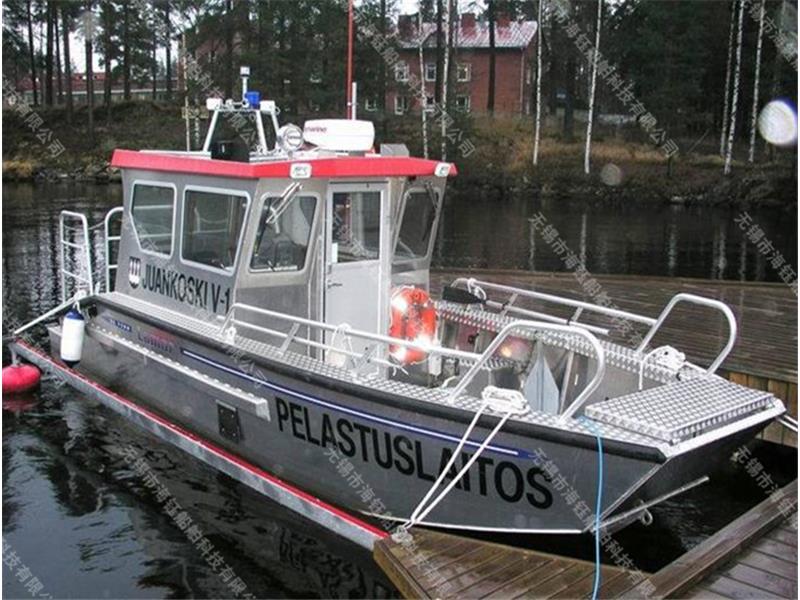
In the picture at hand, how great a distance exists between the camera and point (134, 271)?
25.1ft

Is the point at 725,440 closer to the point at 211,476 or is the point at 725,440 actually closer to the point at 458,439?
the point at 458,439

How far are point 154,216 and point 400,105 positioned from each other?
32178 mm

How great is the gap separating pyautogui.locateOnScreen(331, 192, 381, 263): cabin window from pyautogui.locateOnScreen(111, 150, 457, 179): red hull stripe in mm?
281

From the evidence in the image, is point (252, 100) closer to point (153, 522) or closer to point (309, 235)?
point (309, 235)

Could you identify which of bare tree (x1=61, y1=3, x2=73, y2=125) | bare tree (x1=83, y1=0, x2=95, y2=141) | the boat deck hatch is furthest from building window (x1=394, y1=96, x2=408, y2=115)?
the boat deck hatch

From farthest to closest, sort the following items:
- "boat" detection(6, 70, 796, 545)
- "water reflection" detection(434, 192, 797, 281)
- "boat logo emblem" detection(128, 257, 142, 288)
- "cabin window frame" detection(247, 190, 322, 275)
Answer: "water reflection" detection(434, 192, 797, 281) → "boat logo emblem" detection(128, 257, 142, 288) → "cabin window frame" detection(247, 190, 322, 275) → "boat" detection(6, 70, 796, 545)

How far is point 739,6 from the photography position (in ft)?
99.0

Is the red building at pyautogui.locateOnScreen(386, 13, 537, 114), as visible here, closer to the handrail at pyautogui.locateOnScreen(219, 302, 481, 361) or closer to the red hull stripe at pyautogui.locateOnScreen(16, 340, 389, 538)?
the red hull stripe at pyautogui.locateOnScreen(16, 340, 389, 538)

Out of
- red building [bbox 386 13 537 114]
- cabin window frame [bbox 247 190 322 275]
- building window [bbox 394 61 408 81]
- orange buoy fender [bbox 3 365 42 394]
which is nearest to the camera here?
cabin window frame [bbox 247 190 322 275]

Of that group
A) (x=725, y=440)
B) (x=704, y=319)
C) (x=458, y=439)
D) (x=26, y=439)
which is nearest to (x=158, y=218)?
(x=26, y=439)

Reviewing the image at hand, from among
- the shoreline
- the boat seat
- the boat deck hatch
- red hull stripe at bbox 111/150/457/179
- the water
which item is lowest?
the water

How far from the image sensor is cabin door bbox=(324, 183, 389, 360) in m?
6.49

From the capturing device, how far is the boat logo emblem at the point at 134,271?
7560 millimetres

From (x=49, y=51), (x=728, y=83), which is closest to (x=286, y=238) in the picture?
(x=728, y=83)
